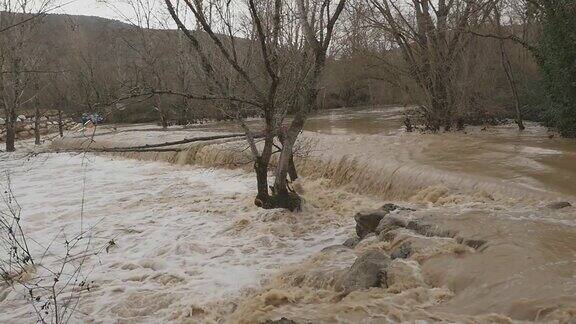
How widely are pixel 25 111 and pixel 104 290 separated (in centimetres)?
2887

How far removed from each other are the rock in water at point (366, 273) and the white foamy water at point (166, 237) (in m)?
1.24

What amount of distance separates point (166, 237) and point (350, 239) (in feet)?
9.56

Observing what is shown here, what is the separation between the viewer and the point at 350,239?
640cm

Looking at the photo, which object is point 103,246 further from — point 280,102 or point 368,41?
point 368,41

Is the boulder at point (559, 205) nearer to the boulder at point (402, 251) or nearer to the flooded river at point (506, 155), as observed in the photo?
the flooded river at point (506, 155)

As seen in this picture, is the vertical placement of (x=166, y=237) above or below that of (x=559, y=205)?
below

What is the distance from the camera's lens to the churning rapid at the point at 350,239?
4086mm

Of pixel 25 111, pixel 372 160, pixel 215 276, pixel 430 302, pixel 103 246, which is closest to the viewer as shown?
pixel 430 302


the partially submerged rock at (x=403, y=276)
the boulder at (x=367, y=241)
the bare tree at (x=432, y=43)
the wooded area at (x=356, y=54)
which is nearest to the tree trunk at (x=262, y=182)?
the wooded area at (x=356, y=54)

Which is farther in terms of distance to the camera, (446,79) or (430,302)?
(446,79)

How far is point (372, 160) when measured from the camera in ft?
34.1

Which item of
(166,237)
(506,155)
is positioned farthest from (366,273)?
(506,155)

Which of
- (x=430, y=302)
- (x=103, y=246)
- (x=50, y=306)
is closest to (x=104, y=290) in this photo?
(x=50, y=306)

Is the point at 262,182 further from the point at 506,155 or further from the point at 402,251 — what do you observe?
the point at 506,155
